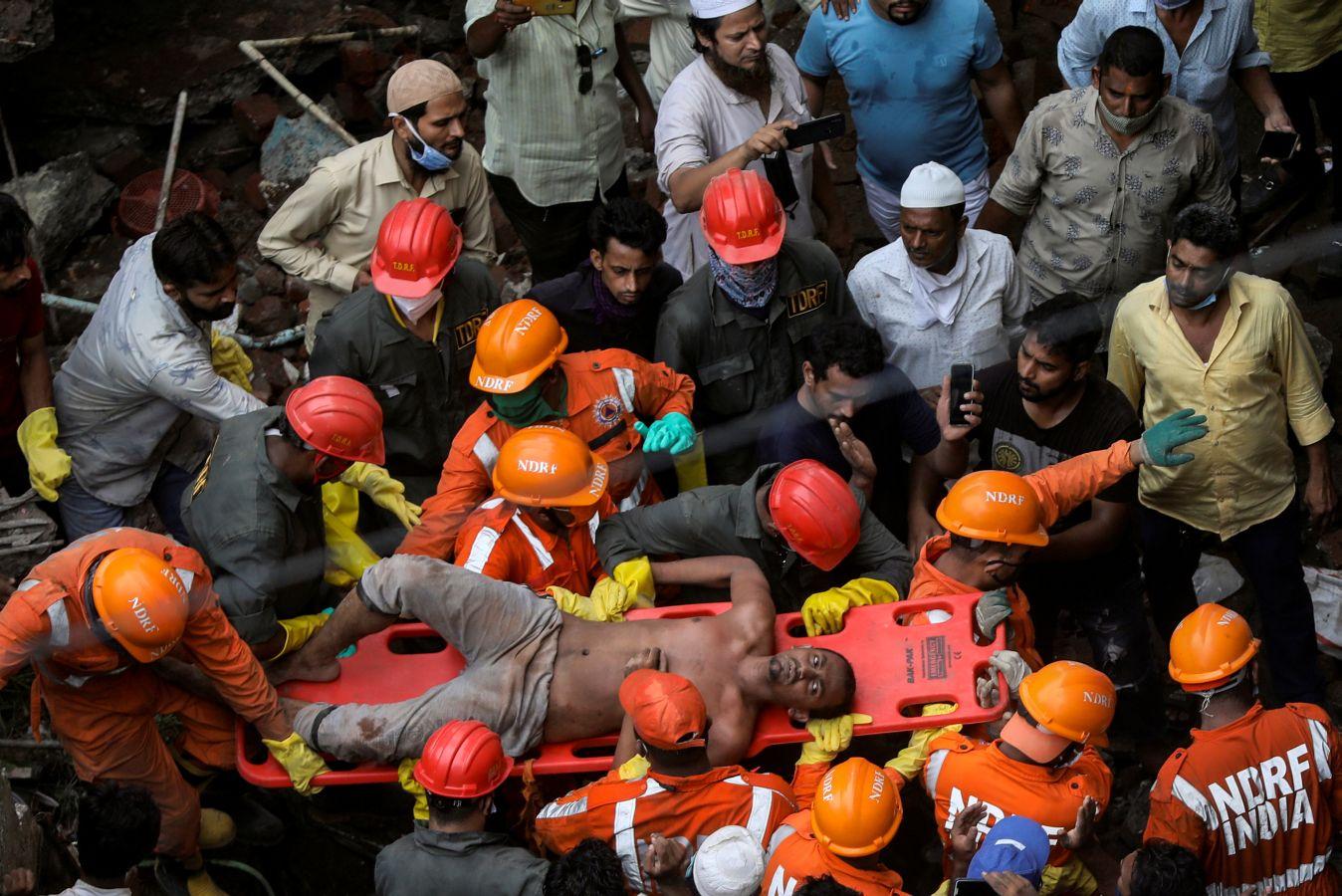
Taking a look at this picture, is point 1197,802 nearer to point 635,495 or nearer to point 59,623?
point 635,495

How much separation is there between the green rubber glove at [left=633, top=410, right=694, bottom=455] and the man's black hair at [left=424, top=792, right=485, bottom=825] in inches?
62.5

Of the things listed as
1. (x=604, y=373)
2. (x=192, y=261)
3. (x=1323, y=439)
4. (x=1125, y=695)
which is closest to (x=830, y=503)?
(x=604, y=373)

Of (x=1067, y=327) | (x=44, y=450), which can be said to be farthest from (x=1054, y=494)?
(x=44, y=450)

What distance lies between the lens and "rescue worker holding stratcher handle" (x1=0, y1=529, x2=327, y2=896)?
4508mm

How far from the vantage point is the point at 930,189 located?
5.57 meters

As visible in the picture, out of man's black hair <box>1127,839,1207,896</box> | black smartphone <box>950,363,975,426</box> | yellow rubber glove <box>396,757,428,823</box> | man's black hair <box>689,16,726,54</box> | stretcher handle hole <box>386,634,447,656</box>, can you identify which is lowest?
stretcher handle hole <box>386,634,447,656</box>

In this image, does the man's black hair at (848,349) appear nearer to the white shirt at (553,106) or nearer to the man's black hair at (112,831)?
the white shirt at (553,106)

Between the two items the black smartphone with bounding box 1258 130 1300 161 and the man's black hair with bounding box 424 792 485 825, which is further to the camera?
the black smartphone with bounding box 1258 130 1300 161

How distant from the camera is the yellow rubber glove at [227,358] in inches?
230

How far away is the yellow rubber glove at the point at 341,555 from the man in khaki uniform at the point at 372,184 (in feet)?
3.22

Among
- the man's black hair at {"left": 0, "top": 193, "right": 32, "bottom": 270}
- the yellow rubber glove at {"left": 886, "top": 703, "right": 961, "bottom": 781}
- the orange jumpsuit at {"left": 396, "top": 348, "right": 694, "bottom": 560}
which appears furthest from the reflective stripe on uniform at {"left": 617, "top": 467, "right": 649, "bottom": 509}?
the man's black hair at {"left": 0, "top": 193, "right": 32, "bottom": 270}

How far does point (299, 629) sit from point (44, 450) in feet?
4.20

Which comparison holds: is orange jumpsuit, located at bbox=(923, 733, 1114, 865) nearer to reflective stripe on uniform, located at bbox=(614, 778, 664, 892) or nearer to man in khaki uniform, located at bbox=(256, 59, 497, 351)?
reflective stripe on uniform, located at bbox=(614, 778, 664, 892)

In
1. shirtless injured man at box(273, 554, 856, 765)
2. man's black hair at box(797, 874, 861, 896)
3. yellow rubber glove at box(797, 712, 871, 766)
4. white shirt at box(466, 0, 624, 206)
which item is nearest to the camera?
man's black hair at box(797, 874, 861, 896)
